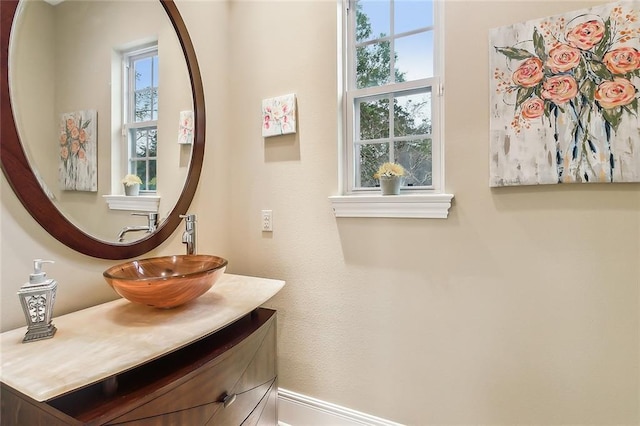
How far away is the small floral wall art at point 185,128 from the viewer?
1.49 m

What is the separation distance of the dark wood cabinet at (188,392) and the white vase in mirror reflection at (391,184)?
751 millimetres

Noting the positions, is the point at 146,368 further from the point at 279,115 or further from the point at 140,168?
the point at 279,115

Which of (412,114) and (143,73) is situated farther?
(412,114)

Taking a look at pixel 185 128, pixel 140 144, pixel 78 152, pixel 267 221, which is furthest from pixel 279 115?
pixel 78 152

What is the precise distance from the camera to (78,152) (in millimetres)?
1059

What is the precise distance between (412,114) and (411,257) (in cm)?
67

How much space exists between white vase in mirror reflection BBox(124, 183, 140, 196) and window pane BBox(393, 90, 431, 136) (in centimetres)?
118

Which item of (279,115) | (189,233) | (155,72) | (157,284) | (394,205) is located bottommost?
(157,284)

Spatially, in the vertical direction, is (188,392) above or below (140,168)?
below

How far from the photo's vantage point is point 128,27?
4.06ft

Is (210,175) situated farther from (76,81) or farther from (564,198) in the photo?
(564,198)

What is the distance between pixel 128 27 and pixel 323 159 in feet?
3.22

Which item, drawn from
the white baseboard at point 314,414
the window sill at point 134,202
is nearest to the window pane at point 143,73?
the window sill at point 134,202

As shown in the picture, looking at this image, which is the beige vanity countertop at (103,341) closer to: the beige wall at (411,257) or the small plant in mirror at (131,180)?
the beige wall at (411,257)
